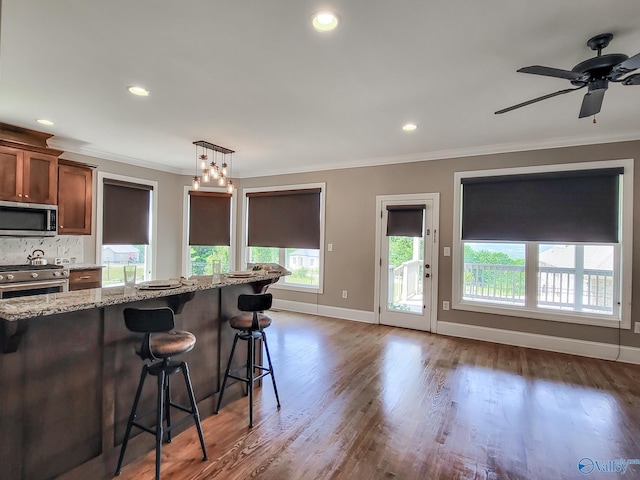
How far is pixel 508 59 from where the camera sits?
7.54 feet

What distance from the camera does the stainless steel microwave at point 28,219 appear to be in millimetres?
3708

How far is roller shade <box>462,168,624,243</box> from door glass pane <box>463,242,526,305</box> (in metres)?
0.18

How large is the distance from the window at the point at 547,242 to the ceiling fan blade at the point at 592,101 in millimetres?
1820

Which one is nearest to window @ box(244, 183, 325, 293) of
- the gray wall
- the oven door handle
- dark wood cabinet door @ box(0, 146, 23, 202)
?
the gray wall

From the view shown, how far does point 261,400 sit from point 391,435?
1.13m

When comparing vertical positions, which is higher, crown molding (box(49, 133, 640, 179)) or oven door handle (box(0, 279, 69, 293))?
crown molding (box(49, 133, 640, 179))

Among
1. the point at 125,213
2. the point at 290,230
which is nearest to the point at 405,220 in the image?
the point at 290,230


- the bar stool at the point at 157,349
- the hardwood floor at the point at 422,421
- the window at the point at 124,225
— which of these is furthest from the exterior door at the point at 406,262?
the window at the point at 124,225

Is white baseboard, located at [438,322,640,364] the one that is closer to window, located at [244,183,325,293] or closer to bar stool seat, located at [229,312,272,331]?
window, located at [244,183,325,293]

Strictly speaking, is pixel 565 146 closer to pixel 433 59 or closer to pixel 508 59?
pixel 508 59

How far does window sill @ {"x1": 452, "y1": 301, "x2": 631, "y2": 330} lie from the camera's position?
384 centimetres

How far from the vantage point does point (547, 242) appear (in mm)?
4121

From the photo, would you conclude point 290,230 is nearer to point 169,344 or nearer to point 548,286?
point 548,286

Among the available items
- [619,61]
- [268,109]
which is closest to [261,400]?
[268,109]
